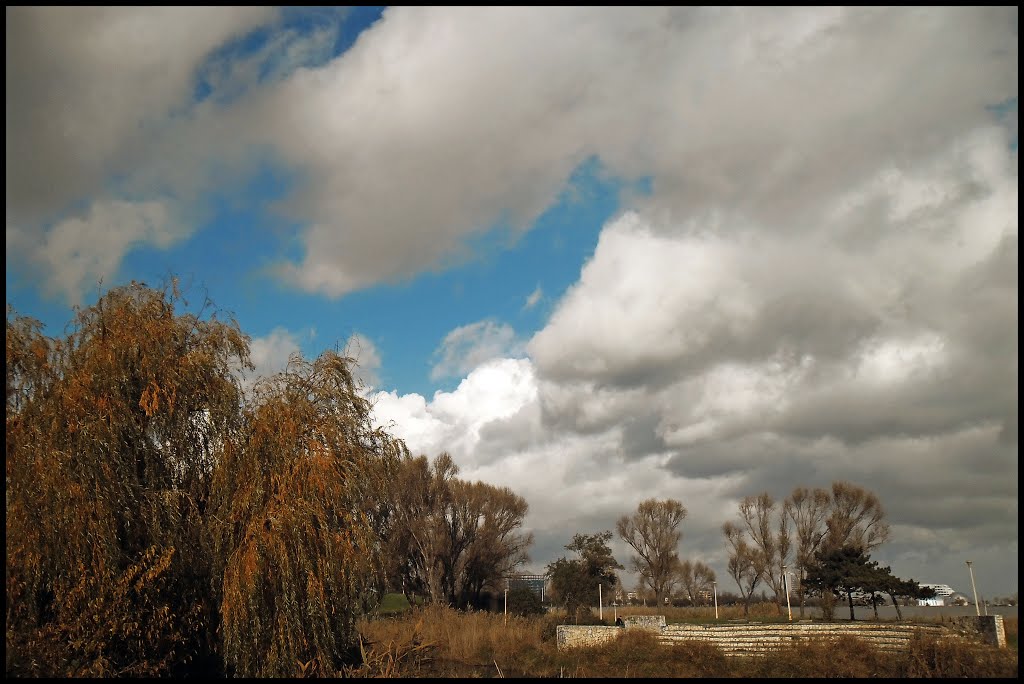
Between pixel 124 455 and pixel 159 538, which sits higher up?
pixel 124 455

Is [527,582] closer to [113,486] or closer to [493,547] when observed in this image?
[493,547]

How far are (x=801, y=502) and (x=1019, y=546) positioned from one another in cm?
4632

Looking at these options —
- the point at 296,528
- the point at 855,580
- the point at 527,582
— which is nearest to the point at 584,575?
the point at 527,582

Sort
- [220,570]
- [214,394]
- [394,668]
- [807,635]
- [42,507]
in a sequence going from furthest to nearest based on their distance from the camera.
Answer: [807,635] < [394,668] < [214,394] < [220,570] < [42,507]

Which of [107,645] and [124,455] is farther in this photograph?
[124,455]

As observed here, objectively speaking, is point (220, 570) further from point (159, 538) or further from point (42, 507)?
point (42, 507)

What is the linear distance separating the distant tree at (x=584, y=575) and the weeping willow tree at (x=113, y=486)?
37357 mm

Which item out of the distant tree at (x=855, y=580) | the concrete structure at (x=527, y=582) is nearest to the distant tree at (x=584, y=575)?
the concrete structure at (x=527, y=582)

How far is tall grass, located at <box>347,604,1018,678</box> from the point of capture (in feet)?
75.6

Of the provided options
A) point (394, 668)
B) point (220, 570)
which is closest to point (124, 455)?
point (220, 570)

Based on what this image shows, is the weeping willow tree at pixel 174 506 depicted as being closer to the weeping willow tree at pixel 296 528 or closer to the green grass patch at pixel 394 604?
the weeping willow tree at pixel 296 528

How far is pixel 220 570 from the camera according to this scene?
1338 cm

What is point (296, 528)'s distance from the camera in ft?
43.0

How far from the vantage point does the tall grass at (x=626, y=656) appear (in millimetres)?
23047
